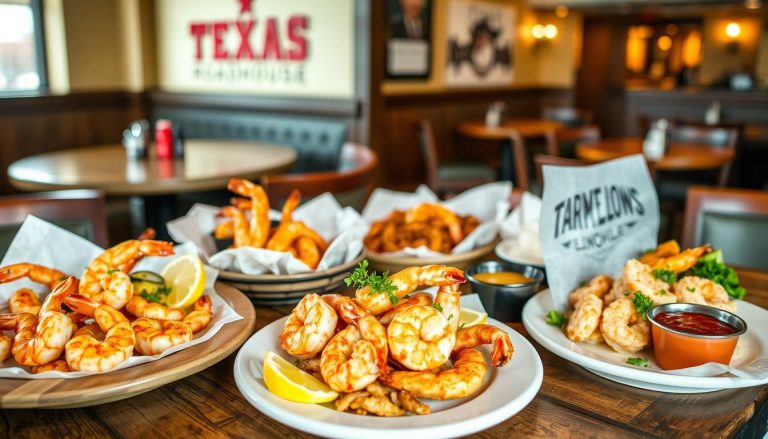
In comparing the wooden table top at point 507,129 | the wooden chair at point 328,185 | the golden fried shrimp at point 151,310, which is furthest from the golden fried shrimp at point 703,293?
the wooden table top at point 507,129

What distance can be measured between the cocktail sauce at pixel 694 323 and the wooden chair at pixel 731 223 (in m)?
1.04

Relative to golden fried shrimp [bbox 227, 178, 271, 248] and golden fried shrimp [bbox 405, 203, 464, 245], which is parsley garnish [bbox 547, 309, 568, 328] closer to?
golden fried shrimp [bbox 405, 203, 464, 245]

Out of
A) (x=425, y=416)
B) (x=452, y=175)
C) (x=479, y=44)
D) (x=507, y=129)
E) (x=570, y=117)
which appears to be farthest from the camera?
(x=479, y=44)

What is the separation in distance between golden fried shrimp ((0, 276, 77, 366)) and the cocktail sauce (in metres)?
0.91

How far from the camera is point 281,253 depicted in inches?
50.2

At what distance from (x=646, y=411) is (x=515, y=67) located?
292 inches

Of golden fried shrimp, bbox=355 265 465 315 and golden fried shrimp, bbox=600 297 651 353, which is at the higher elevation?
golden fried shrimp, bbox=355 265 465 315

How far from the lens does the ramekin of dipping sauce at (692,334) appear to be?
0.96 meters

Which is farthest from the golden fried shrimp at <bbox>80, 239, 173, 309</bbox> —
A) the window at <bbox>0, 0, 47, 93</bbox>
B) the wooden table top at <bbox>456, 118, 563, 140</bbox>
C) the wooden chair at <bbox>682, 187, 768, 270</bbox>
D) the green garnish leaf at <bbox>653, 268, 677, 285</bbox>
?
the window at <bbox>0, 0, 47, 93</bbox>

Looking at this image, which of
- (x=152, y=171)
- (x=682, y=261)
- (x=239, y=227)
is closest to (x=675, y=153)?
(x=152, y=171)

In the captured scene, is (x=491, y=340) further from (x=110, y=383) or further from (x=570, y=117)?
(x=570, y=117)

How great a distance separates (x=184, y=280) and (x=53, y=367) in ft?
1.05

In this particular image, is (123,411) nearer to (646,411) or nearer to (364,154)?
(646,411)

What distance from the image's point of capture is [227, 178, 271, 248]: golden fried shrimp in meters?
1.40
